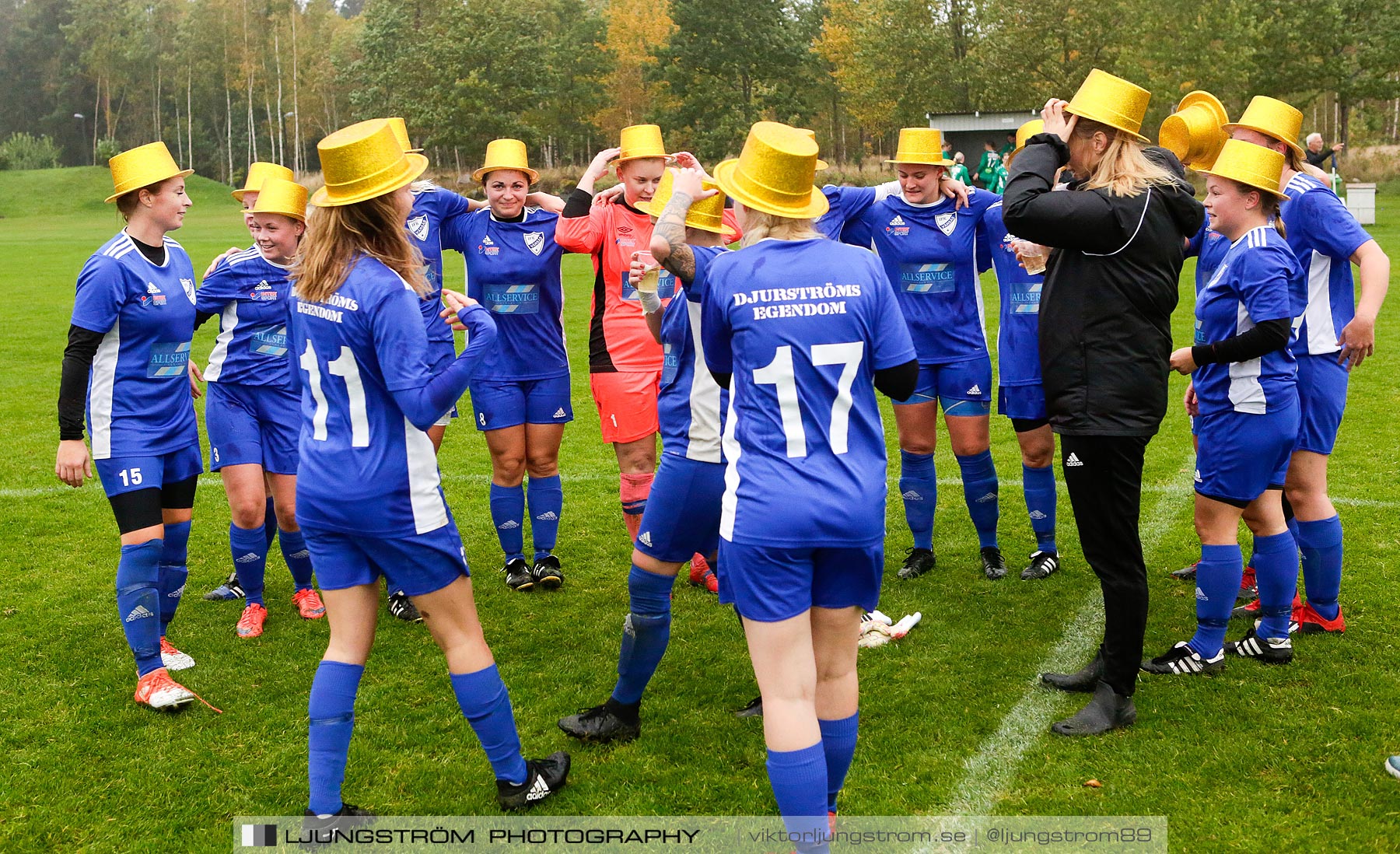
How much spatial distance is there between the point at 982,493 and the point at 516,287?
300 cm

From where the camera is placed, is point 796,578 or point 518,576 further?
point 518,576

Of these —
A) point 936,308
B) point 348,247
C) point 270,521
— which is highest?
point 348,247

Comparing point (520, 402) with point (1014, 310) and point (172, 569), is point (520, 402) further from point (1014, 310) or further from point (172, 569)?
point (1014, 310)

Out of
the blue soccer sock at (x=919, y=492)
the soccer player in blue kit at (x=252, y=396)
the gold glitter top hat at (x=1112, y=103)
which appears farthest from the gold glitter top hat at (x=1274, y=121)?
the soccer player in blue kit at (x=252, y=396)

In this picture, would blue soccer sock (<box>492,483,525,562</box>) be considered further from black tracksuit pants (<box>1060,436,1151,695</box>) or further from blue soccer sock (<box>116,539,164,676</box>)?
black tracksuit pants (<box>1060,436,1151,695</box>)

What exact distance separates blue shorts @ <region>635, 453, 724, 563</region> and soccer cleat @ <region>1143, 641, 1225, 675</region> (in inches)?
88.9

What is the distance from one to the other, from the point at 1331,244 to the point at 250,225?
202 inches

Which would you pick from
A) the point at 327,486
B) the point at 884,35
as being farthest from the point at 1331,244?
the point at 884,35

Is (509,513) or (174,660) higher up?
(509,513)

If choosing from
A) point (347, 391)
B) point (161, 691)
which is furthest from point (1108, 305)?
point (161, 691)

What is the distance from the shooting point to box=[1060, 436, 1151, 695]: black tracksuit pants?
4.47 meters

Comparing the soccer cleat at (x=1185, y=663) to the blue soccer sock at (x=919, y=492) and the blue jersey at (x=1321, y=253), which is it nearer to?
the blue jersey at (x=1321, y=253)

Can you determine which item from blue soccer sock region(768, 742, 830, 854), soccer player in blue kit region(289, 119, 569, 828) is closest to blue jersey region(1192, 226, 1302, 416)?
blue soccer sock region(768, 742, 830, 854)

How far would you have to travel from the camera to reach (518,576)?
6.75 m
